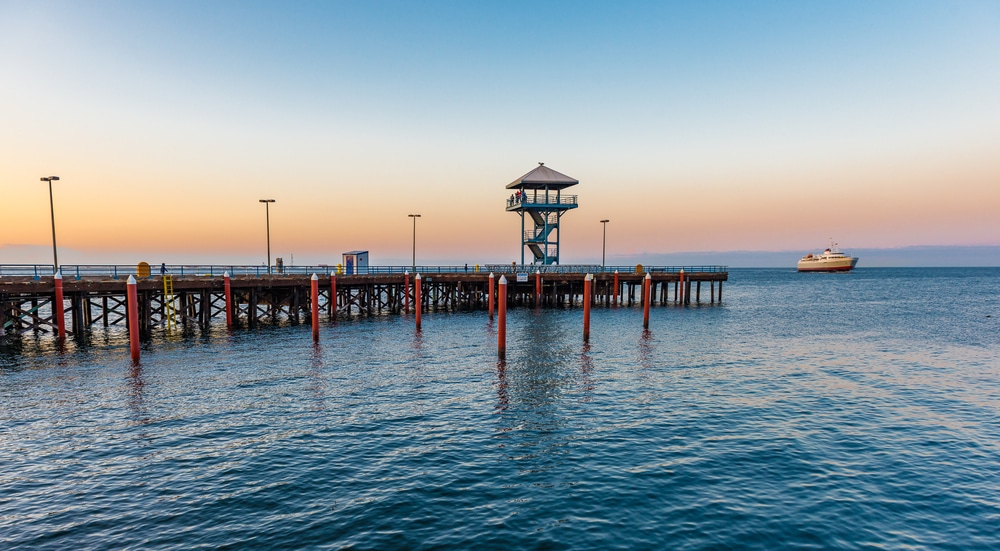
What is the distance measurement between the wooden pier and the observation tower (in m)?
3.94

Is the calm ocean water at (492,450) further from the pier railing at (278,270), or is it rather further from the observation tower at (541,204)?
the observation tower at (541,204)

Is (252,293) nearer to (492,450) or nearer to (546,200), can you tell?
(546,200)

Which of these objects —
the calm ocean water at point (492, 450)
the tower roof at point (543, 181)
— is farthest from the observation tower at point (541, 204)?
the calm ocean water at point (492, 450)

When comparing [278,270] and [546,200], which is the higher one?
[546,200]

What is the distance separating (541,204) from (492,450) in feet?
153

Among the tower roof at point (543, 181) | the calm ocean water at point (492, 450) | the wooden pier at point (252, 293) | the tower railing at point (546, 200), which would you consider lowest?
the calm ocean water at point (492, 450)

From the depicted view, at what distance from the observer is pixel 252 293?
142 ft

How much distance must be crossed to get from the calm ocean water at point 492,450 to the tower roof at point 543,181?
Answer: 33368 millimetres

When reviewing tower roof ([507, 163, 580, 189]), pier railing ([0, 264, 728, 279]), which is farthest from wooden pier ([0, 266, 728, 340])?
tower roof ([507, 163, 580, 189])

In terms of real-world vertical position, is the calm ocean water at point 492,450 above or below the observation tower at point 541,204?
below

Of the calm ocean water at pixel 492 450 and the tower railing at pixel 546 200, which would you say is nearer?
the calm ocean water at pixel 492 450

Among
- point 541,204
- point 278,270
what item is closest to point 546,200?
point 541,204

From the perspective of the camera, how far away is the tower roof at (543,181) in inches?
2351

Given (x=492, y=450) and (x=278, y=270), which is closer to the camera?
(x=492, y=450)
